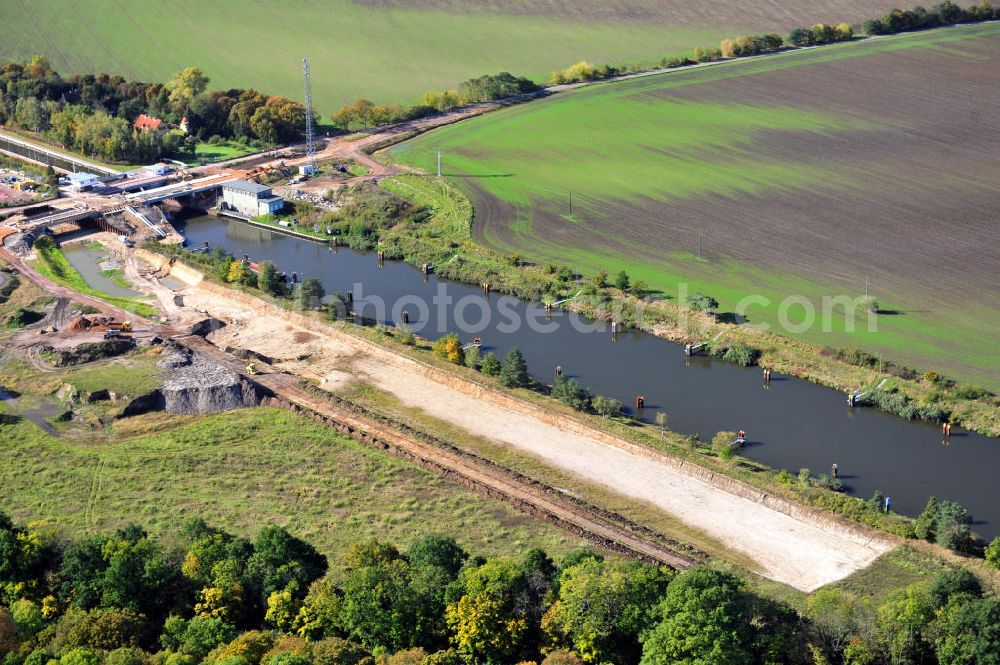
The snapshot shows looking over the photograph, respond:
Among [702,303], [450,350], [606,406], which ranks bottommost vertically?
[606,406]

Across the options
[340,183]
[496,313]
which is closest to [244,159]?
[340,183]

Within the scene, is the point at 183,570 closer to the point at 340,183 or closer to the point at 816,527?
the point at 816,527

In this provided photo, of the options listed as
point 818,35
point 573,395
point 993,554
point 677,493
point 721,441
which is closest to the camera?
point 993,554

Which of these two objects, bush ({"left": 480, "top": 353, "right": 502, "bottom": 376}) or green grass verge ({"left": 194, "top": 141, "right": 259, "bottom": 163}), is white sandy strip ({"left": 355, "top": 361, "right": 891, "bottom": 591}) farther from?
green grass verge ({"left": 194, "top": 141, "right": 259, "bottom": 163})

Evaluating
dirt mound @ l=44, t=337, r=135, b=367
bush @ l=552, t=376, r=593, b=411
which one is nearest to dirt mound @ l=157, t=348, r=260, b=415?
dirt mound @ l=44, t=337, r=135, b=367

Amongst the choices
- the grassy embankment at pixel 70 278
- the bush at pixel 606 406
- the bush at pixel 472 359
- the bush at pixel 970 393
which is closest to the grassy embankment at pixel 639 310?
the bush at pixel 970 393

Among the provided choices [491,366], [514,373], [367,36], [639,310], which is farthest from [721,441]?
[367,36]

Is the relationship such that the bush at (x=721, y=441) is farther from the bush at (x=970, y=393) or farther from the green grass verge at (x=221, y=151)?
the green grass verge at (x=221, y=151)

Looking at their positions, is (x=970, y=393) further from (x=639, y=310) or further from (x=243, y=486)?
(x=243, y=486)
